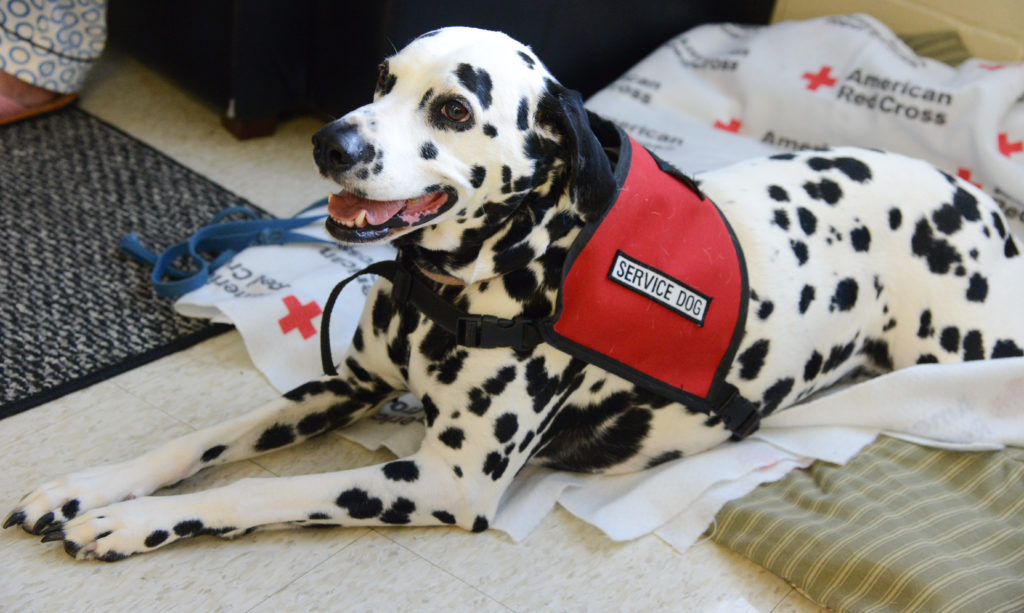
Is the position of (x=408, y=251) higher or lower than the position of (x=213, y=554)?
higher

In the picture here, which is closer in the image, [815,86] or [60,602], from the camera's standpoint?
[60,602]

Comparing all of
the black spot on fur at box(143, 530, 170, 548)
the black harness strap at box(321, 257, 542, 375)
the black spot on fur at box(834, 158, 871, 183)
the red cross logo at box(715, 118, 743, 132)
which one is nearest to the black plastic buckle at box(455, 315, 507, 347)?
the black harness strap at box(321, 257, 542, 375)

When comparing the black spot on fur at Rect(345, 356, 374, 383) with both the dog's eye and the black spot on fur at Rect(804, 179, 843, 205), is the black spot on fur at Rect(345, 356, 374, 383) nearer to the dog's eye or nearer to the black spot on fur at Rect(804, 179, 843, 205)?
the dog's eye

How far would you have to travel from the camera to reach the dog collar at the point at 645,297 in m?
1.81

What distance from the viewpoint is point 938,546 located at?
1925mm

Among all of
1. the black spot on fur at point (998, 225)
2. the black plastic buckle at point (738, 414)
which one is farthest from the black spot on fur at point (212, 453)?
the black spot on fur at point (998, 225)

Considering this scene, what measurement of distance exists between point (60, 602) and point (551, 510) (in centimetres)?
92

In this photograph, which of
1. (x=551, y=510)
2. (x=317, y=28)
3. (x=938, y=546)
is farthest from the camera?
(x=317, y=28)

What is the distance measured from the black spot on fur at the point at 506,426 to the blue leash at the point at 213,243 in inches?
41.1

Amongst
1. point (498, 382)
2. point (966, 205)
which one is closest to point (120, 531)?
point (498, 382)

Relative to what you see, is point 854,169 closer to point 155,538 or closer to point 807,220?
point 807,220

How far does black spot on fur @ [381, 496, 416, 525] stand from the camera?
6.03 ft

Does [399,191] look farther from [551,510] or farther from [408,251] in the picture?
[551,510]

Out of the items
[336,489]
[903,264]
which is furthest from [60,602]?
[903,264]
